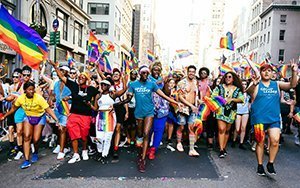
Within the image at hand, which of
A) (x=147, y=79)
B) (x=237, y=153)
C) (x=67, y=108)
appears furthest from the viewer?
(x=237, y=153)

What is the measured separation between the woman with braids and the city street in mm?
509

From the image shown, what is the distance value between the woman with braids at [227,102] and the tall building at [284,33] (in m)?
43.9

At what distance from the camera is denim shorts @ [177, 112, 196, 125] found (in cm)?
700

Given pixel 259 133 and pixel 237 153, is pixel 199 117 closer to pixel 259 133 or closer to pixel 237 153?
pixel 237 153

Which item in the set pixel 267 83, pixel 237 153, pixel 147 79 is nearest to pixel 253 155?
pixel 237 153

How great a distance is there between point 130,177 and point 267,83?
A: 292 centimetres

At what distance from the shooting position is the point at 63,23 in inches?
1070

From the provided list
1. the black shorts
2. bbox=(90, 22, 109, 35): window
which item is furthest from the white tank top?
bbox=(90, 22, 109, 35): window

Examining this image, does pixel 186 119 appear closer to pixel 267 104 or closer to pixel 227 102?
pixel 227 102

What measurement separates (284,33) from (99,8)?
29.3m

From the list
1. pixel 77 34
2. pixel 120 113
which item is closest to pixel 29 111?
pixel 120 113

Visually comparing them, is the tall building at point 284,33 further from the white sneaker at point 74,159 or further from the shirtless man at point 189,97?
the white sneaker at point 74,159

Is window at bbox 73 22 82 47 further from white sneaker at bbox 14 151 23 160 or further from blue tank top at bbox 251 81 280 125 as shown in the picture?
blue tank top at bbox 251 81 280 125

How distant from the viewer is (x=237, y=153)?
704cm
